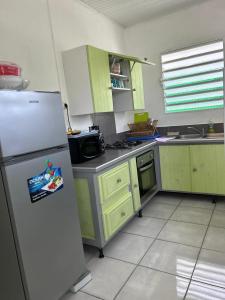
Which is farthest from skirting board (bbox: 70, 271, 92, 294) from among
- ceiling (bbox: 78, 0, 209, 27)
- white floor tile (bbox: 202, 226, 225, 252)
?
ceiling (bbox: 78, 0, 209, 27)

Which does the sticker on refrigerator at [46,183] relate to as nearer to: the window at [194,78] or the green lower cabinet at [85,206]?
the green lower cabinet at [85,206]

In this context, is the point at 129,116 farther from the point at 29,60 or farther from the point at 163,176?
the point at 29,60

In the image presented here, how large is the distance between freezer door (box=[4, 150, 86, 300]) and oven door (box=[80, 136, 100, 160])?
1.79ft

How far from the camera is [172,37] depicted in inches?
138

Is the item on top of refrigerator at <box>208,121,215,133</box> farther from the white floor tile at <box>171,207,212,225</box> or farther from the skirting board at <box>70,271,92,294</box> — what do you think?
the skirting board at <box>70,271,92,294</box>

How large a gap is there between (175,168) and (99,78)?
1.61 m

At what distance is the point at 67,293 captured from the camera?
1.81 metres

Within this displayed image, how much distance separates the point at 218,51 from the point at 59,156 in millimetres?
2837

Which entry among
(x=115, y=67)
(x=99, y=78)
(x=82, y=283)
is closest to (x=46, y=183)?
(x=82, y=283)

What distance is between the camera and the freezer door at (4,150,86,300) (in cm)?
137

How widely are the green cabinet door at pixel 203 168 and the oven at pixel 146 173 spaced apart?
530mm

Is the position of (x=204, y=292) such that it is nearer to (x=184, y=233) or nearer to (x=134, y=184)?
(x=184, y=233)

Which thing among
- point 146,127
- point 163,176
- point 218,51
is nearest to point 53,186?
→ point 163,176

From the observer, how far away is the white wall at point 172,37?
3223 millimetres
